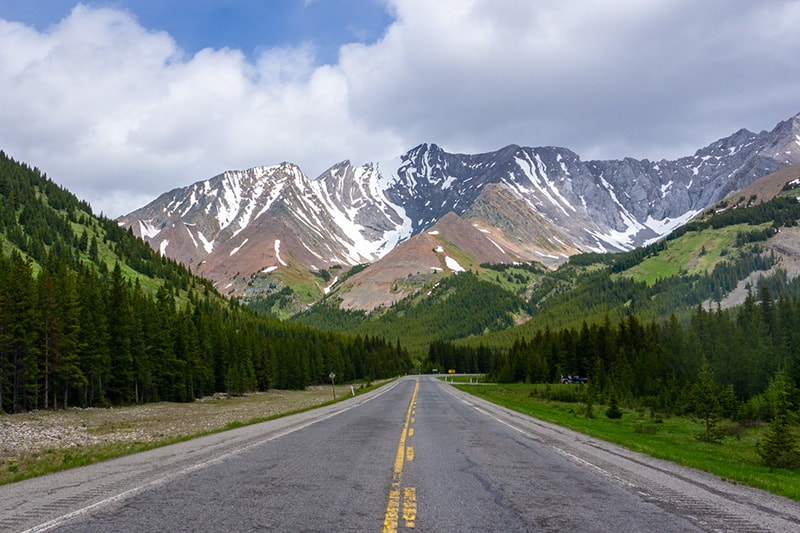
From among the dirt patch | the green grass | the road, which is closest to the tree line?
the green grass

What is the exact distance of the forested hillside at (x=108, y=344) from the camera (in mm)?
54500

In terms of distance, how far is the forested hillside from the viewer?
2146 inches

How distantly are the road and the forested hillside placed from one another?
158 feet

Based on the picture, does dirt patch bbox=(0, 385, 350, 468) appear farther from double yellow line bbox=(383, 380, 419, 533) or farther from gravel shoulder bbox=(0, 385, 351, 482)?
double yellow line bbox=(383, 380, 419, 533)

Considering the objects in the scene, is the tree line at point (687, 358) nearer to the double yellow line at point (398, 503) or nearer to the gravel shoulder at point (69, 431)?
the gravel shoulder at point (69, 431)

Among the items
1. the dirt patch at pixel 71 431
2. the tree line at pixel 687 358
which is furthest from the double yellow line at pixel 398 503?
the tree line at pixel 687 358

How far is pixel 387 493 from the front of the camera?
9.81 metres

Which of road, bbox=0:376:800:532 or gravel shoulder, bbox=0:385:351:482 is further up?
road, bbox=0:376:800:532

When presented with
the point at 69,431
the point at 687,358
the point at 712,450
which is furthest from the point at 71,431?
the point at 687,358

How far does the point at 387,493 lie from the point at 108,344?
65.3 meters

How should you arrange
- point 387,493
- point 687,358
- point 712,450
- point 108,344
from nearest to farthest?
1. point 387,493
2. point 712,450
3. point 108,344
4. point 687,358

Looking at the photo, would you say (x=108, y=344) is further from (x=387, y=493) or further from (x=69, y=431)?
(x=387, y=493)

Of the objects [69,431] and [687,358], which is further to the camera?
[687,358]

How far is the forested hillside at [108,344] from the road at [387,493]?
48244 millimetres
